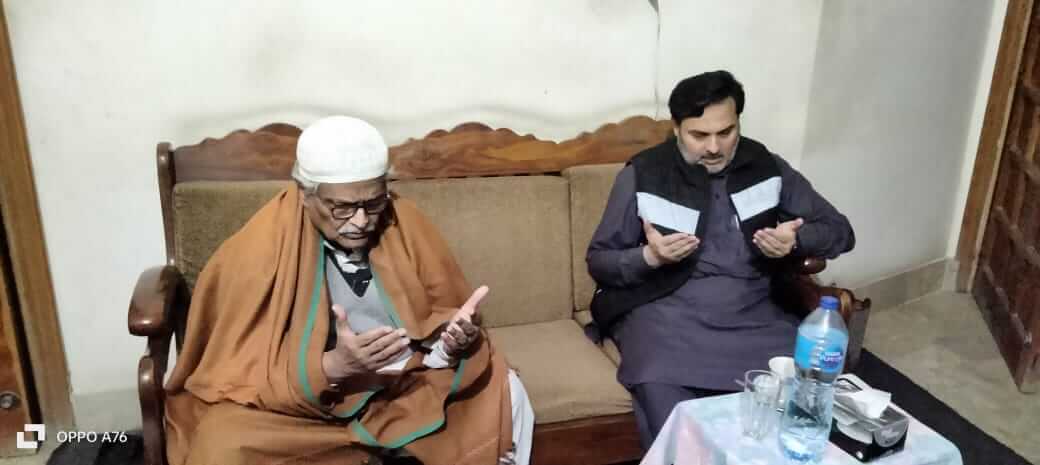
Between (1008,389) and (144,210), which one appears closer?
(144,210)

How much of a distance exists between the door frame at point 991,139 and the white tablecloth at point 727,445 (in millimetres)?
2225

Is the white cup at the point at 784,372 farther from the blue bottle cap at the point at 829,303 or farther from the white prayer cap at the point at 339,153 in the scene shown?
the white prayer cap at the point at 339,153

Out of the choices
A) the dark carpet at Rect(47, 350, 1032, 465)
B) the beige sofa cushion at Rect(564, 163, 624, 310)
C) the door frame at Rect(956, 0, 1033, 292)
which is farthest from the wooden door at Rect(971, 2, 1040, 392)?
the beige sofa cushion at Rect(564, 163, 624, 310)

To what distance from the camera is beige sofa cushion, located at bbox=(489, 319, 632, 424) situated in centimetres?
185

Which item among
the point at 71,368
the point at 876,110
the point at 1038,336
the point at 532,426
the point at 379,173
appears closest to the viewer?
the point at 379,173

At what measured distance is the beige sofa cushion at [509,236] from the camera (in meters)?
2.18

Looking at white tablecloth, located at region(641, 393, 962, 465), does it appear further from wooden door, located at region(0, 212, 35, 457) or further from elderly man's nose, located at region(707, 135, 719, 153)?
wooden door, located at region(0, 212, 35, 457)

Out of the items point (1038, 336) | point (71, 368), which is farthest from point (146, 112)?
point (1038, 336)

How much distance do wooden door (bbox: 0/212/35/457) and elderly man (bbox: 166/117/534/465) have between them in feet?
2.40

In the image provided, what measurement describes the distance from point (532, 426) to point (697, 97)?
0.89m

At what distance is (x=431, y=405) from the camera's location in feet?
5.50

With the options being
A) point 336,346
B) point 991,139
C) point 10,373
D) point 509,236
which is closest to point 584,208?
point 509,236

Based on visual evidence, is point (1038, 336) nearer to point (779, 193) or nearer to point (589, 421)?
point (779, 193)

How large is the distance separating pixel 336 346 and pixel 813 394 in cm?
94
